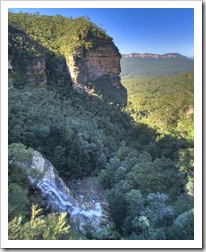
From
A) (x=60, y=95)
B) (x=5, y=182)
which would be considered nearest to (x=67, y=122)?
(x=60, y=95)

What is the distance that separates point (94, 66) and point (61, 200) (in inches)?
523

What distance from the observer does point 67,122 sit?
42.4 feet

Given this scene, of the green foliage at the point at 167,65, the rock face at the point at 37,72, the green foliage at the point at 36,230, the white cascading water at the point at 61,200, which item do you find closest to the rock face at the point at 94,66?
the rock face at the point at 37,72

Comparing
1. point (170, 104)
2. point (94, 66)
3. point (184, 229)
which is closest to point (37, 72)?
point (94, 66)

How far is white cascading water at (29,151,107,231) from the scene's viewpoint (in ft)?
21.8

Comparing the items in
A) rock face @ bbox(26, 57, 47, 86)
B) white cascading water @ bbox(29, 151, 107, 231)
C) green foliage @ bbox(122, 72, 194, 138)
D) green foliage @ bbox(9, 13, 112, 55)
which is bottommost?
white cascading water @ bbox(29, 151, 107, 231)

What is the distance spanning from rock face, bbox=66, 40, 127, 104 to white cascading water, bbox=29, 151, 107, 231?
36.1ft

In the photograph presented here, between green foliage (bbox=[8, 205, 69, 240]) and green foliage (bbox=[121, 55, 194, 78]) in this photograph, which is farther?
green foliage (bbox=[121, 55, 194, 78])

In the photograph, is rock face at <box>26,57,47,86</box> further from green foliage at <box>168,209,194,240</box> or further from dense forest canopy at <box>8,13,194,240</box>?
green foliage at <box>168,209,194,240</box>

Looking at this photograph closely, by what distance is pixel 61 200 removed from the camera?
7125 millimetres

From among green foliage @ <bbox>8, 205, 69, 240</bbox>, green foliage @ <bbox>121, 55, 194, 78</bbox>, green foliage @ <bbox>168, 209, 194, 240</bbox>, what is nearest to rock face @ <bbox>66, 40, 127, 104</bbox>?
green foliage @ <bbox>121, 55, 194, 78</bbox>

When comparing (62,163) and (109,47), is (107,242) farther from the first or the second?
(109,47)

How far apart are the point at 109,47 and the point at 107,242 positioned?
15.5 m

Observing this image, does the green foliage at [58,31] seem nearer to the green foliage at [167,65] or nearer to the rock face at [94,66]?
the rock face at [94,66]
